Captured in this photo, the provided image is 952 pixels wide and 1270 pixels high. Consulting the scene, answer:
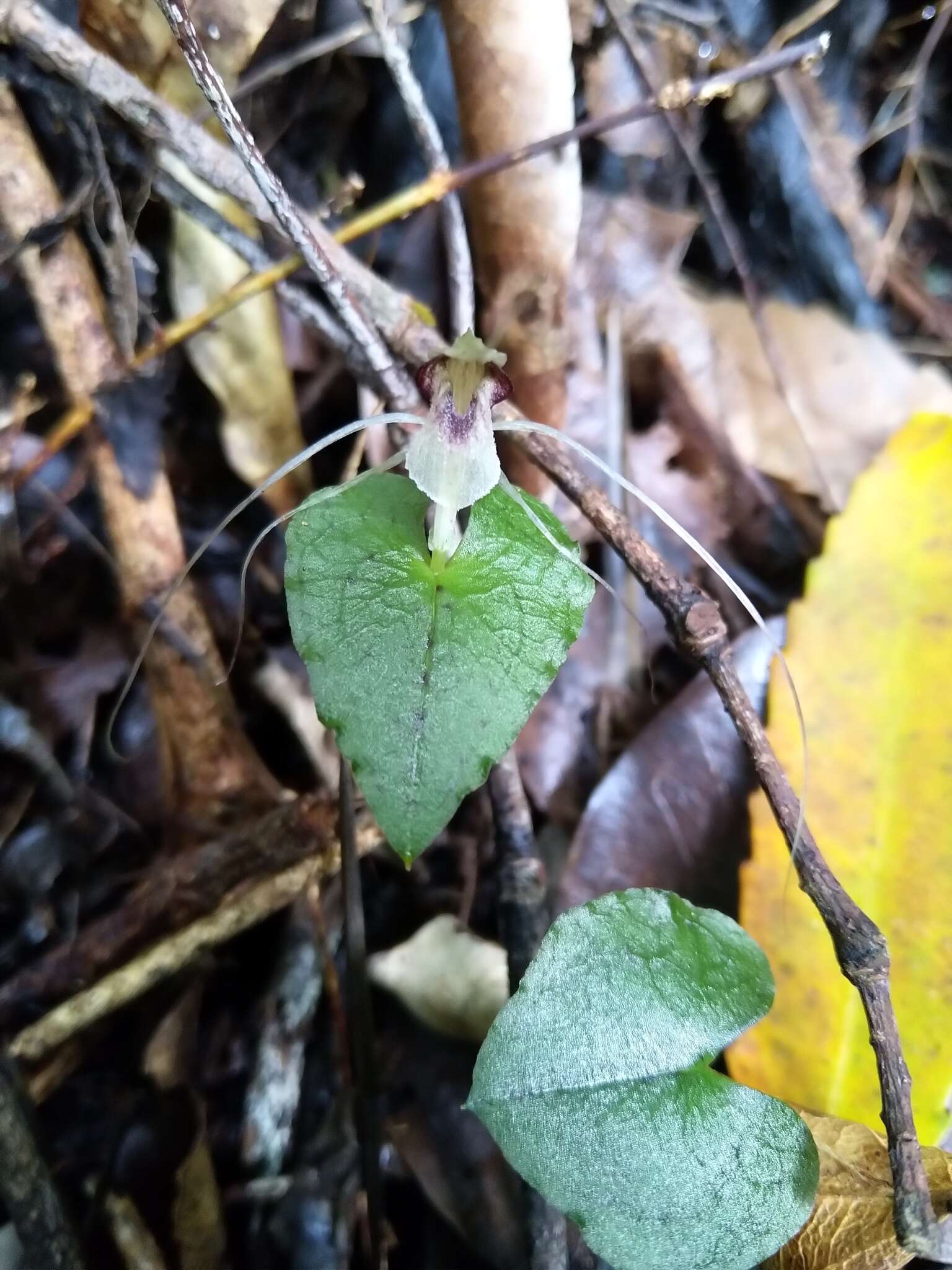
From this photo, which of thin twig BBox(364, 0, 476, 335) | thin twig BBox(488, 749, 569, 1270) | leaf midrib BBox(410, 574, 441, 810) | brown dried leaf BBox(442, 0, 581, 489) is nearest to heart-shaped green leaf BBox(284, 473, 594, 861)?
leaf midrib BBox(410, 574, 441, 810)

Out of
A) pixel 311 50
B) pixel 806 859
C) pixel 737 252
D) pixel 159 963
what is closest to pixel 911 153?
pixel 737 252

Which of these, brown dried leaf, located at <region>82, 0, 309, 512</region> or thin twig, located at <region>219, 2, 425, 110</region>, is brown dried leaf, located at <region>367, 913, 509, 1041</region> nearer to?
brown dried leaf, located at <region>82, 0, 309, 512</region>

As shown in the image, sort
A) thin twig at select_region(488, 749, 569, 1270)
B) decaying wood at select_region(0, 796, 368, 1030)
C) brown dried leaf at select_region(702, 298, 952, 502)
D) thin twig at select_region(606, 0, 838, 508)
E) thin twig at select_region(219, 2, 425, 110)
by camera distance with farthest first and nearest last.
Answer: brown dried leaf at select_region(702, 298, 952, 502) < thin twig at select_region(606, 0, 838, 508) < thin twig at select_region(219, 2, 425, 110) < decaying wood at select_region(0, 796, 368, 1030) < thin twig at select_region(488, 749, 569, 1270)

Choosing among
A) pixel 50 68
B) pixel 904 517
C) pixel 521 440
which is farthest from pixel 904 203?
pixel 50 68

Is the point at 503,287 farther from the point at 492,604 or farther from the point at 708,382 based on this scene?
the point at 492,604

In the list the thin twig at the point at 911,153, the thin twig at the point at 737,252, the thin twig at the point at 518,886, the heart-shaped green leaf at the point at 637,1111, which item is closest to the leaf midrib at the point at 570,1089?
the heart-shaped green leaf at the point at 637,1111

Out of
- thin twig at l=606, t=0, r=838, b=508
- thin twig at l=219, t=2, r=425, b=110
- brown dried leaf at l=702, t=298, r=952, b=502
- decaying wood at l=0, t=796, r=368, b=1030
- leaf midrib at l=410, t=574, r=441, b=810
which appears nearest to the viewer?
leaf midrib at l=410, t=574, r=441, b=810

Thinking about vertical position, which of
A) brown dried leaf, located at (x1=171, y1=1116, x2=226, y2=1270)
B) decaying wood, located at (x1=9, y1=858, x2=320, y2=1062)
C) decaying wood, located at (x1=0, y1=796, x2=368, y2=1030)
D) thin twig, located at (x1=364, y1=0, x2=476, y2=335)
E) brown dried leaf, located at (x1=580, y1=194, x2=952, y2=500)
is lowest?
brown dried leaf, located at (x1=171, y1=1116, x2=226, y2=1270)
